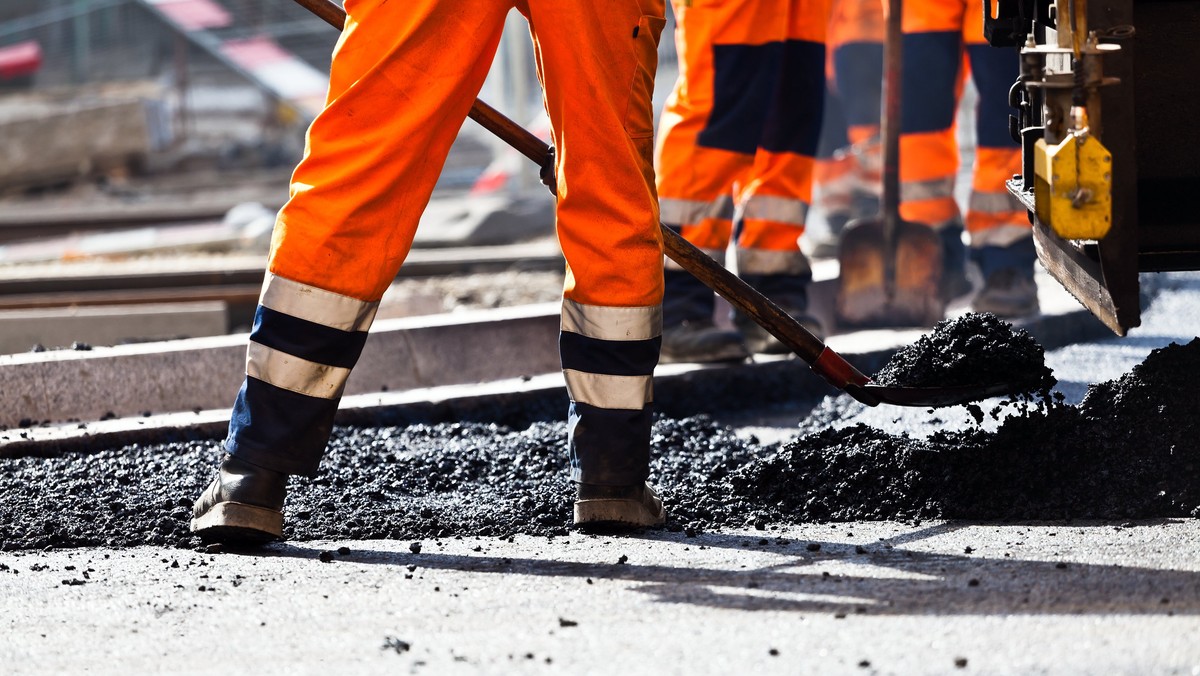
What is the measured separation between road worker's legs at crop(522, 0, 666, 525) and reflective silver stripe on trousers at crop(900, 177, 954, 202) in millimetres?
3125

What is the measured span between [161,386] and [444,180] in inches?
296

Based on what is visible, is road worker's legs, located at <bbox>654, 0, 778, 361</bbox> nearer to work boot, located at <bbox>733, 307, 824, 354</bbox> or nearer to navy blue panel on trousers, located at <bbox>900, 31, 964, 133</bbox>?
work boot, located at <bbox>733, 307, 824, 354</bbox>

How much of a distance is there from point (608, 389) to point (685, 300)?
1.73 m

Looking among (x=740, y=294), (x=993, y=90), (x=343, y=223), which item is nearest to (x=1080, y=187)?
(x=740, y=294)

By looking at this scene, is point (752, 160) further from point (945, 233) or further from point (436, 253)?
point (436, 253)

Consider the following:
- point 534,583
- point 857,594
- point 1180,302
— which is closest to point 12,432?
point 534,583

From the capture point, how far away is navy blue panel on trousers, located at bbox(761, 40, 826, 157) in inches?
191

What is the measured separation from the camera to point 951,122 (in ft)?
19.6

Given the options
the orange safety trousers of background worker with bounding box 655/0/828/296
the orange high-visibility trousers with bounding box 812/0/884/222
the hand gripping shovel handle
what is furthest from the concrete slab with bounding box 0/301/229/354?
the orange high-visibility trousers with bounding box 812/0/884/222

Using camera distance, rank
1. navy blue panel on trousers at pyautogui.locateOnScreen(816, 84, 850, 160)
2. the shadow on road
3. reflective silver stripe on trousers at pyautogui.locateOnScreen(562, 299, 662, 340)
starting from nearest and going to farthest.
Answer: the shadow on road, reflective silver stripe on trousers at pyautogui.locateOnScreen(562, 299, 662, 340), navy blue panel on trousers at pyautogui.locateOnScreen(816, 84, 850, 160)

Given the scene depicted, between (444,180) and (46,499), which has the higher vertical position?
(444,180)

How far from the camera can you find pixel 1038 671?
200 cm

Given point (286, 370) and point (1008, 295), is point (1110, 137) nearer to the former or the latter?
point (286, 370)

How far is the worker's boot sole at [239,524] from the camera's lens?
2816 mm
